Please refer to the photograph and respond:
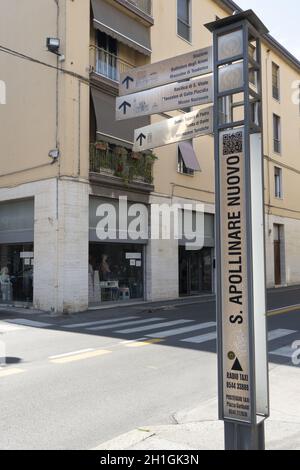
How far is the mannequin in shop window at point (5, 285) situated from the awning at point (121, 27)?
9.54 meters

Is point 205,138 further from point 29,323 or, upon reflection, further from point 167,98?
point 167,98

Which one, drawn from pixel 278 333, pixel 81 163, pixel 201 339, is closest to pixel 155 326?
pixel 201 339

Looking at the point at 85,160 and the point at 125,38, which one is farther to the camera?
the point at 125,38

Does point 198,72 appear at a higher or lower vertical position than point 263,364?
higher

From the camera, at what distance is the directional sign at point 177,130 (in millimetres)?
3770

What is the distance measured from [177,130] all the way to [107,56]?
16.3 metres

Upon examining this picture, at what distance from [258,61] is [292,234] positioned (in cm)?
2951

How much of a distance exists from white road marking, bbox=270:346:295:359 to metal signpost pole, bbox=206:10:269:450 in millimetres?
5314

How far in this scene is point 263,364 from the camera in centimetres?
348

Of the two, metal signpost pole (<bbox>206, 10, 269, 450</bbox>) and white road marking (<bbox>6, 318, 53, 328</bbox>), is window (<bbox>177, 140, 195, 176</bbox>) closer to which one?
white road marking (<bbox>6, 318, 53, 328</bbox>)

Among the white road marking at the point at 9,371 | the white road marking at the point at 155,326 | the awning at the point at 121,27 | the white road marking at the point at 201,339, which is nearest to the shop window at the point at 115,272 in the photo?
the white road marking at the point at 155,326

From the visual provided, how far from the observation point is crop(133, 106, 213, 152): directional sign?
3770mm
